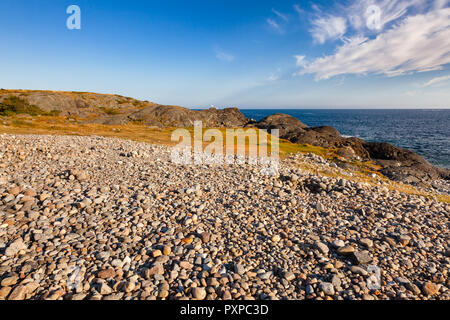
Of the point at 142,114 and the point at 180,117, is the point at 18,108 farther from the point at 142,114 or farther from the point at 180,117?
the point at 180,117

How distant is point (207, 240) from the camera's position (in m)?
6.36

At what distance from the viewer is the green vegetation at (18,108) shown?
45.6 meters

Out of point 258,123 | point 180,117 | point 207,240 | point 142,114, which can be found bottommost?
point 207,240

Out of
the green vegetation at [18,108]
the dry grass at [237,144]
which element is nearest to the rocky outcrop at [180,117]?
the dry grass at [237,144]

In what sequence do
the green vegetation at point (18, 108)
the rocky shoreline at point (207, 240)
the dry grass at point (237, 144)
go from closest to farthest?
the rocky shoreline at point (207, 240) < the dry grass at point (237, 144) < the green vegetation at point (18, 108)

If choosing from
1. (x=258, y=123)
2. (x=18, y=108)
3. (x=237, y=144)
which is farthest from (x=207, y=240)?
(x=18, y=108)

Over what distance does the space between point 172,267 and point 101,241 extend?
230 cm

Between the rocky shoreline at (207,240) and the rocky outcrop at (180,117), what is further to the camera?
the rocky outcrop at (180,117)

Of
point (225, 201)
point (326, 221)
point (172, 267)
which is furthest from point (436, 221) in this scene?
point (172, 267)

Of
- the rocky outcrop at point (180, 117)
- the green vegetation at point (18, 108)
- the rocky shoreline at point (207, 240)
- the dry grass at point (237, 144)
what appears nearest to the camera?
the rocky shoreline at point (207, 240)

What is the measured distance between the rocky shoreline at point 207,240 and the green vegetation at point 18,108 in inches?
2010

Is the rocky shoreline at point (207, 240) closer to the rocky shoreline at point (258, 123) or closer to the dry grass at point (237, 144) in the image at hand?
the dry grass at point (237, 144)

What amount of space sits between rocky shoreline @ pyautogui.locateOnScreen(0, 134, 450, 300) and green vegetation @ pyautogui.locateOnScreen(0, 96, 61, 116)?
167ft

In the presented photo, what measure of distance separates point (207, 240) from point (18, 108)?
63.6 m
